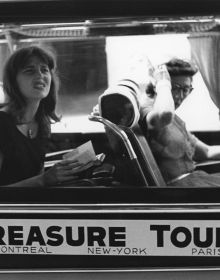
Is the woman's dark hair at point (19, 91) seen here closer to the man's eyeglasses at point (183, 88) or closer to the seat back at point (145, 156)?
the seat back at point (145, 156)

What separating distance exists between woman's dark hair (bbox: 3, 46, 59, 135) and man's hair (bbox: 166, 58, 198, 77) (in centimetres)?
51

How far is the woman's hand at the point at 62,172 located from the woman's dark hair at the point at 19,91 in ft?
0.53

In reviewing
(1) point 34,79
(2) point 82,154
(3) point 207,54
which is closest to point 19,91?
(1) point 34,79

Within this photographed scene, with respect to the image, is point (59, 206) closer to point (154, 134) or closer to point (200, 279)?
point (154, 134)

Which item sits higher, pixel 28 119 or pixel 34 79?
pixel 34 79

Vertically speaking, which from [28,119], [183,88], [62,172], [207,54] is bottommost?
[62,172]

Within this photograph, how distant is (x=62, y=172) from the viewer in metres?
2.22

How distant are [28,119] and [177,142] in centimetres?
69

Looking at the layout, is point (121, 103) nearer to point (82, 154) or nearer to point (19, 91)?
point (82, 154)

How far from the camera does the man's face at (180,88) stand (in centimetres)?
215

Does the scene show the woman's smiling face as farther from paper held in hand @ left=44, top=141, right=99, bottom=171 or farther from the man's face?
the man's face

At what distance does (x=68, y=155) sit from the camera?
2203 mm

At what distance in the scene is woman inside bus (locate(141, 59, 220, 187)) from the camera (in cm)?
216

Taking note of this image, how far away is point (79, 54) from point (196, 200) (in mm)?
826
